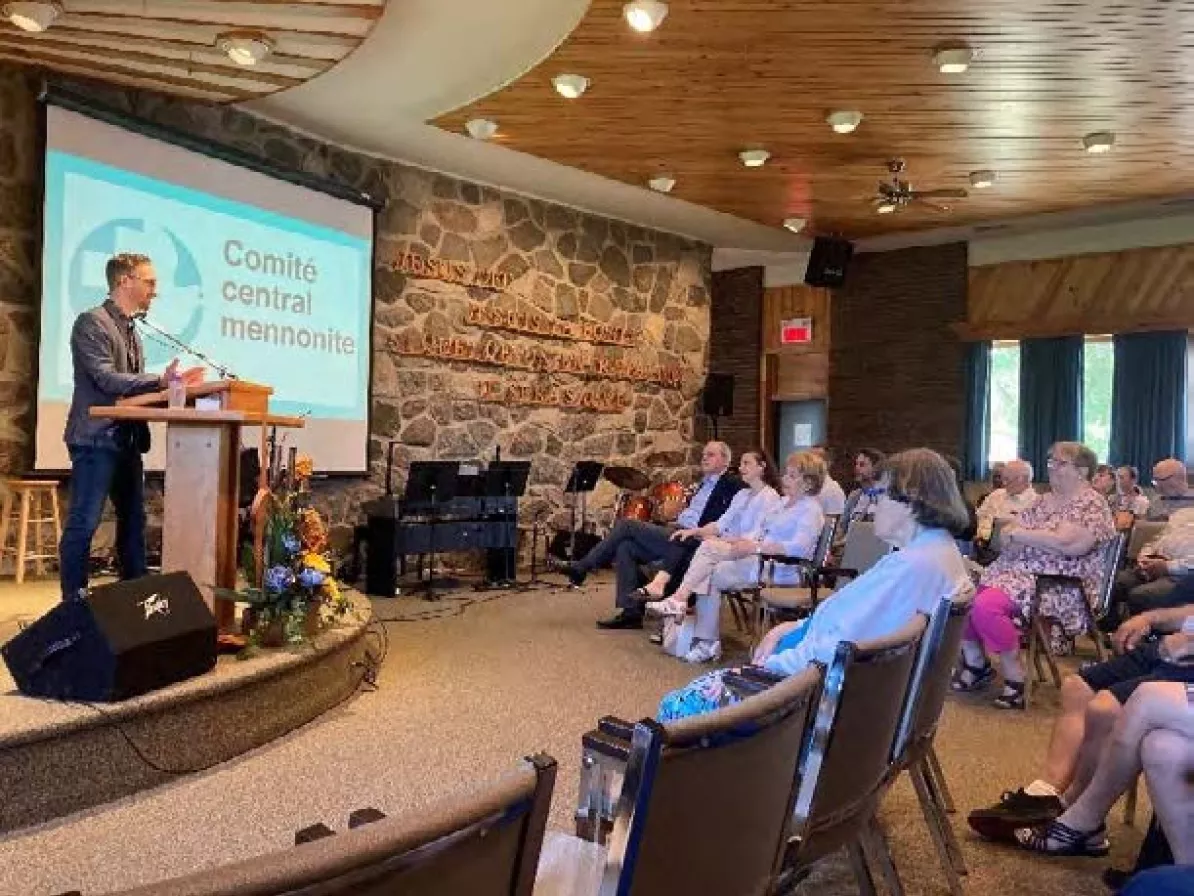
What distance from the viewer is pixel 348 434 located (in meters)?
7.63

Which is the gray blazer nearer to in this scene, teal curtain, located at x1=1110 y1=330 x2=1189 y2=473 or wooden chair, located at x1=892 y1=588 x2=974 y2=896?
wooden chair, located at x1=892 y1=588 x2=974 y2=896

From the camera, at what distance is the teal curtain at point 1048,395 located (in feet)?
31.7

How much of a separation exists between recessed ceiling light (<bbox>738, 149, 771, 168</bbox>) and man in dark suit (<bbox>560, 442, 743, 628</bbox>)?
225 centimetres

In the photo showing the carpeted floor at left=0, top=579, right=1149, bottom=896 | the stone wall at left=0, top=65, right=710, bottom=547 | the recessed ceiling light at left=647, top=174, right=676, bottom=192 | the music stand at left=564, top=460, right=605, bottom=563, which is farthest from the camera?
the music stand at left=564, top=460, right=605, bottom=563

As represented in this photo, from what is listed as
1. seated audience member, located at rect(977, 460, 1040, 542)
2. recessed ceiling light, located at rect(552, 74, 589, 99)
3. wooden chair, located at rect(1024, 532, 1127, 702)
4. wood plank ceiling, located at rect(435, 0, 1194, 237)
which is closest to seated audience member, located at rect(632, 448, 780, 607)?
wooden chair, located at rect(1024, 532, 1127, 702)

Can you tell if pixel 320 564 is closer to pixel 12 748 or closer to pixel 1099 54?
pixel 12 748


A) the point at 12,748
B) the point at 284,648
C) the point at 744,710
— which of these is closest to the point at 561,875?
the point at 744,710

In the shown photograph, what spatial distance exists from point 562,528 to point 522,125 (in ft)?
12.3

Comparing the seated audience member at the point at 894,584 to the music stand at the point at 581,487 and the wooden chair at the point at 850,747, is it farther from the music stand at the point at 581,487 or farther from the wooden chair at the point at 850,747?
the music stand at the point at 581,487

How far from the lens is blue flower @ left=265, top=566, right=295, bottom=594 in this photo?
3.87m

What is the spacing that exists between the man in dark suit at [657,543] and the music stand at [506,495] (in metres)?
1.54

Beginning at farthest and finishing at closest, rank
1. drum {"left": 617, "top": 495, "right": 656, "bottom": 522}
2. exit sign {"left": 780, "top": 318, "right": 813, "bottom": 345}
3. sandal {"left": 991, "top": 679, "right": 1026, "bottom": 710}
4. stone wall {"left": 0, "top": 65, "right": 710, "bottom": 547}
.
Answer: exit sign {"left": 780, "top": 318, "right": 813, "bottom": 345} < drum {"left": 617, "top": 495, "right": 656, "bottom": 522} < stone wall {"left": 0, "top": 65, "right": 710, "bottom": 547} < sandal {"left": 991, "top": 679, "right": 1026, "bottom": 710}

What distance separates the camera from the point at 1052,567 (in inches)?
187

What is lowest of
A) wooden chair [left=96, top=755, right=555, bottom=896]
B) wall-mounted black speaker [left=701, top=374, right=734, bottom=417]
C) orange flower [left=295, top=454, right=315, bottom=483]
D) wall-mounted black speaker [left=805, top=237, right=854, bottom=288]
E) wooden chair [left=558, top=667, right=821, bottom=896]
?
wooden chair [left=558, top=667, right=821, bottom=896]
